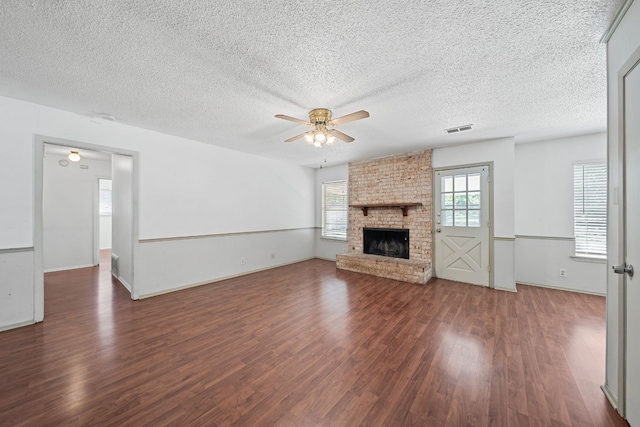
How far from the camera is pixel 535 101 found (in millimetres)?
2682

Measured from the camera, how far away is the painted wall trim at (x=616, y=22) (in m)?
1.41

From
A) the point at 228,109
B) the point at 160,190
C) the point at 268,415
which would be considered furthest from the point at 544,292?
the point at 160,190

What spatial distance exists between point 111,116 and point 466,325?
5.12m

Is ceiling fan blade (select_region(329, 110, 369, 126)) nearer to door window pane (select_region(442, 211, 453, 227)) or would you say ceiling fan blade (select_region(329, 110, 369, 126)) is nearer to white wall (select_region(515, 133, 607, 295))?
door window pane (select_region(442, 211, 453, 227))

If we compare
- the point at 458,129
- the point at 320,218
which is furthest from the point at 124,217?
the point at 458,129

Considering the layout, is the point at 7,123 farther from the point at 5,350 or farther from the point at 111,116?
the point at 5,350

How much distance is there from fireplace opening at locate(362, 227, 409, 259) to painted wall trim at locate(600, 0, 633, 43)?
3.71m

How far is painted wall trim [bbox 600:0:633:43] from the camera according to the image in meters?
1.41

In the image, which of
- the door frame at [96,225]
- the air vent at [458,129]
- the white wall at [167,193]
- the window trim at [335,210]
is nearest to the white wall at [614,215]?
the air vent at [458,129]

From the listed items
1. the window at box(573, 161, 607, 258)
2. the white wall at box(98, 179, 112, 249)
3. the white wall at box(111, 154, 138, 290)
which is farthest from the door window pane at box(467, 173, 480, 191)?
the white wall at box(98, 179, 112, 249)

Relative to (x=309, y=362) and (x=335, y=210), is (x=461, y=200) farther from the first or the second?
(x=309, y=362)

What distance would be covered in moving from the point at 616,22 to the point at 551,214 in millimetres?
3484

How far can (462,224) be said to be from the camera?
4414mm

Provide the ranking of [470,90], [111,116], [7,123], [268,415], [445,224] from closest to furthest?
1. [268,415]
2. [470,90]
3. [7,123]
4. [111,116]
5. [445,224]
